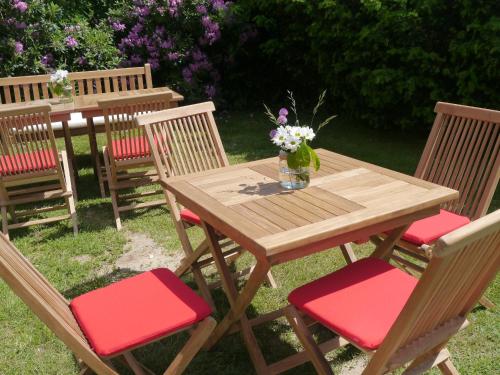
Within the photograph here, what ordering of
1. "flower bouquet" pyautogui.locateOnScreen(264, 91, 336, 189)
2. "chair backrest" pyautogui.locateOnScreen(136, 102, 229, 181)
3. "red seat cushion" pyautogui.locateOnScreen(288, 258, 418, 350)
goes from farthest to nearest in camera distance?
"chair backrest" pyautogui.locateOnScreen(136, 102, 229, 181) < "flower bouquet" pyautogui.locateOnScreen(264, 91, 336, 189) < "red seat cushion" pyautogui.locateOnScreen(288, 258, 418, 350)

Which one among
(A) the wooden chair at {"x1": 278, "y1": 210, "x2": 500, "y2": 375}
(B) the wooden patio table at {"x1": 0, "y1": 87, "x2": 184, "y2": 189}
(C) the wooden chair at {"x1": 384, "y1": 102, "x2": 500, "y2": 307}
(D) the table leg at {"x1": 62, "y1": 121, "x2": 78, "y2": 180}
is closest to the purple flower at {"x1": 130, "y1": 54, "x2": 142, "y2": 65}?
(B) the wooden patio table at {"x1": 0, "y1": 87, "x2": 184, "y2": 189}

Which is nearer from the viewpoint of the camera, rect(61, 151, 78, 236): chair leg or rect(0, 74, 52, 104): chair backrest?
rect(61, 151, 78, 236): chair leg

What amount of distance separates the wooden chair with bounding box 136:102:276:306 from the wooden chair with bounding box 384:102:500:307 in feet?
3.55

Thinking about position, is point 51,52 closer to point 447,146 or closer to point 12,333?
point 12,333

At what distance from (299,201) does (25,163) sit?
2937mm

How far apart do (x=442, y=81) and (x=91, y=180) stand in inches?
170

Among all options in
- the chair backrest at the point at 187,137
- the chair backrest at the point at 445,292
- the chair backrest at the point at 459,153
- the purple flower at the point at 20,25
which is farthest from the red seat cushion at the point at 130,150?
the purple flower at the point at 20,25

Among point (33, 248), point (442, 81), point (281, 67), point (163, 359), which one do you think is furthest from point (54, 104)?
point (281, 67)

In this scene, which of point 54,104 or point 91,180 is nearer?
point 54,104

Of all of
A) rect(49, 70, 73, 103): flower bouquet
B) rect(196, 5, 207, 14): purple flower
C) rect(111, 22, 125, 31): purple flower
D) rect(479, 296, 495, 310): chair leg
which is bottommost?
rect(479, 296, 495, 310): chair leg

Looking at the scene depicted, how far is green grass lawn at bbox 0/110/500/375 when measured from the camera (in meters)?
2.95

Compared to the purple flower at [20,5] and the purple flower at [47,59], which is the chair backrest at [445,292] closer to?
the purple flower at [47,59]

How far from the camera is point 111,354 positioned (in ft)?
7.01

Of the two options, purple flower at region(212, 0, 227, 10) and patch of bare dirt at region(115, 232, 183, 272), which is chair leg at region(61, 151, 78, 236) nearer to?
patch of bare dirt at region(115, 232, 183, 272)
